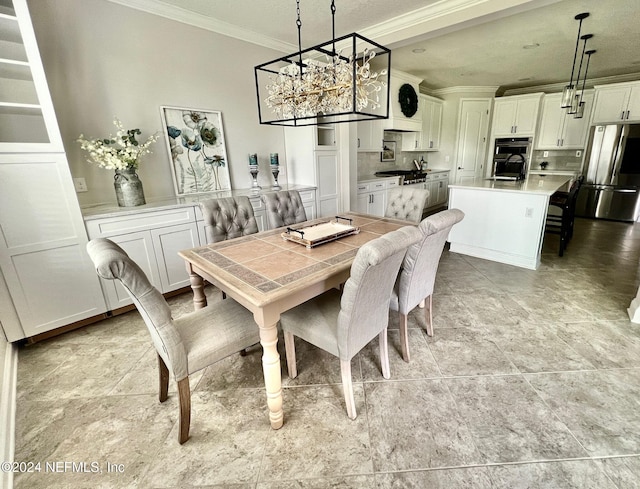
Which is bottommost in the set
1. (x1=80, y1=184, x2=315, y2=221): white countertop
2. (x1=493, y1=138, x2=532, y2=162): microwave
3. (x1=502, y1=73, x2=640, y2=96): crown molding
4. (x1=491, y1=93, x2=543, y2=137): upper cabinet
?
(x1=80, y1=184, x2=315, y2=221): white countertop

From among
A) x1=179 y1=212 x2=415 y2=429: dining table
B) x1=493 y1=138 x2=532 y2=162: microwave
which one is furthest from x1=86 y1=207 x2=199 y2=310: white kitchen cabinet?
x1=493 y1=138 x2=532 y2=162: microwave

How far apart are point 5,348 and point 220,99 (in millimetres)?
2868

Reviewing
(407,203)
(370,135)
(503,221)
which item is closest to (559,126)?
(503,221)

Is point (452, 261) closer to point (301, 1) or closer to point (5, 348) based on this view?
point (301, 1)

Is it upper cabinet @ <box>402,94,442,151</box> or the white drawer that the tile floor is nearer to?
the white drawer

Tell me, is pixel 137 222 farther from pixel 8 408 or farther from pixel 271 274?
pixel 271 274

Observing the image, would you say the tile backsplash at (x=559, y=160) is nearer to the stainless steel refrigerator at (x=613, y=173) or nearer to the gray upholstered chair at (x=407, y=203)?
the stainless steel refrigerator at (x=613, y=173)

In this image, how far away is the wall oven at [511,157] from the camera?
5.81m

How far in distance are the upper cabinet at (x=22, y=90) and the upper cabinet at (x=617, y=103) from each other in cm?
768

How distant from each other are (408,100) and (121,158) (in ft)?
14.7

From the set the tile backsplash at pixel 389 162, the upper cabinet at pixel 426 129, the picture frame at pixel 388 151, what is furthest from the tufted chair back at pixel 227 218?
the upper cabinet at pixel 426 129

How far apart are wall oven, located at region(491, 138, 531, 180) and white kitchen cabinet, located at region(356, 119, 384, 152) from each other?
2.64m

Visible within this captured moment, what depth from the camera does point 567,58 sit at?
13.6 feet

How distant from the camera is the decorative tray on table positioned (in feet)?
6.33
